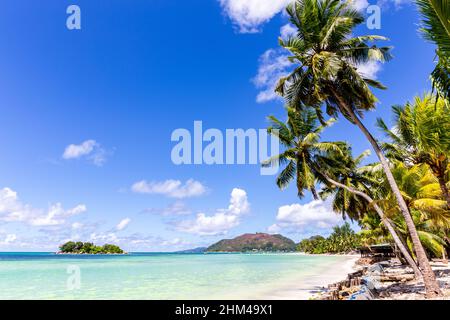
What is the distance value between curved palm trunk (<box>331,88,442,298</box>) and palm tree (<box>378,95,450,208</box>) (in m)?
1.34

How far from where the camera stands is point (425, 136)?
804 cm

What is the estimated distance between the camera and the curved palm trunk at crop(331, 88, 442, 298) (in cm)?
1029

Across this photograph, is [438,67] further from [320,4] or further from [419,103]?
[320,4]

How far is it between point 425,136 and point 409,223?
427 centimetres

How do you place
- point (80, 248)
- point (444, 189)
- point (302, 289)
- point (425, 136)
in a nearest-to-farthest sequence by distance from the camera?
point (425, 136) → point (444, 189) → point (302, 289) → point (80, 248)

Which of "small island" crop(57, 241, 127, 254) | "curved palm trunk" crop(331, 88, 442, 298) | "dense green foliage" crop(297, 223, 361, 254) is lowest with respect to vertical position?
"small island" crop(57, 241, 127, 254)

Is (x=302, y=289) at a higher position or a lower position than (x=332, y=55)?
lower

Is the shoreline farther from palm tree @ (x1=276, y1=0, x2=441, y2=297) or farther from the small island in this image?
the small island

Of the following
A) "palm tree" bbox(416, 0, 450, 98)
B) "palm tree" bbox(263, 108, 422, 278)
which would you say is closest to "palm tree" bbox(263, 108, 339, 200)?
"palm tree" bbox(263, 108, 422, 278)

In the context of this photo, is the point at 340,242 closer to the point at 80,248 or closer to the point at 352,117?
the point at 352,117

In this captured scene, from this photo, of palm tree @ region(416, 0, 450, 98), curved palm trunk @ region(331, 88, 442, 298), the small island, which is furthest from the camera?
the small island

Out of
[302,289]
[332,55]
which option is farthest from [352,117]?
[302,289]
